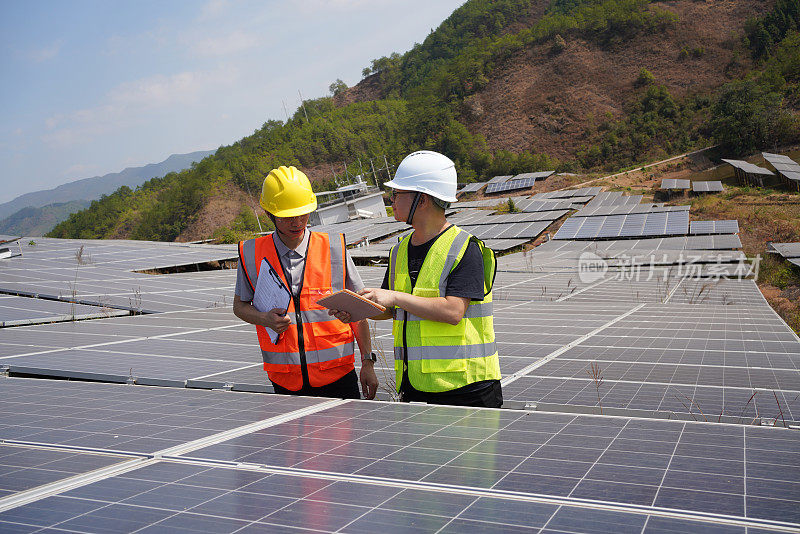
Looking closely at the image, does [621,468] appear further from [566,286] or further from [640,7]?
[640,7]

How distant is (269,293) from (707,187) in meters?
41.3

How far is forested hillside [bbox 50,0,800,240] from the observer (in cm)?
5847

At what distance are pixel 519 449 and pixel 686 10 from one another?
85.5 metres

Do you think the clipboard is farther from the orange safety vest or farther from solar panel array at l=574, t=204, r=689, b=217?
solar panel array at l=574, t=204, r=689, b=217

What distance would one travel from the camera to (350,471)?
2285mm

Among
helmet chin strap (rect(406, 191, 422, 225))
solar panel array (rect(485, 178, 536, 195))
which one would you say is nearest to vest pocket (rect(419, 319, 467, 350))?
helmet chin strap (rect(406, 191, 422, 225))

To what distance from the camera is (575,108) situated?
67.9m

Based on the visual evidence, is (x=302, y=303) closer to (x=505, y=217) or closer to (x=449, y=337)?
(x=449, y=337)

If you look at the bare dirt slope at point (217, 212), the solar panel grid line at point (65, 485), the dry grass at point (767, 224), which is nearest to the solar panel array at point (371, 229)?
the dry grass at point (767, 224)

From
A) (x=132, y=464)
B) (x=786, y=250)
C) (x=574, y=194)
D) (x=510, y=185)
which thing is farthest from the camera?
(x=510, y=185)

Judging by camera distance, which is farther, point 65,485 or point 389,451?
point 389,451

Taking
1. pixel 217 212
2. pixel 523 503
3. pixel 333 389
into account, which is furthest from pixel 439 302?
pixel 217 212

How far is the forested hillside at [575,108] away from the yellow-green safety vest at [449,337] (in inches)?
1510

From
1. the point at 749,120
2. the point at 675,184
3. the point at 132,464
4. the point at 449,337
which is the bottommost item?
the point at 132,464
